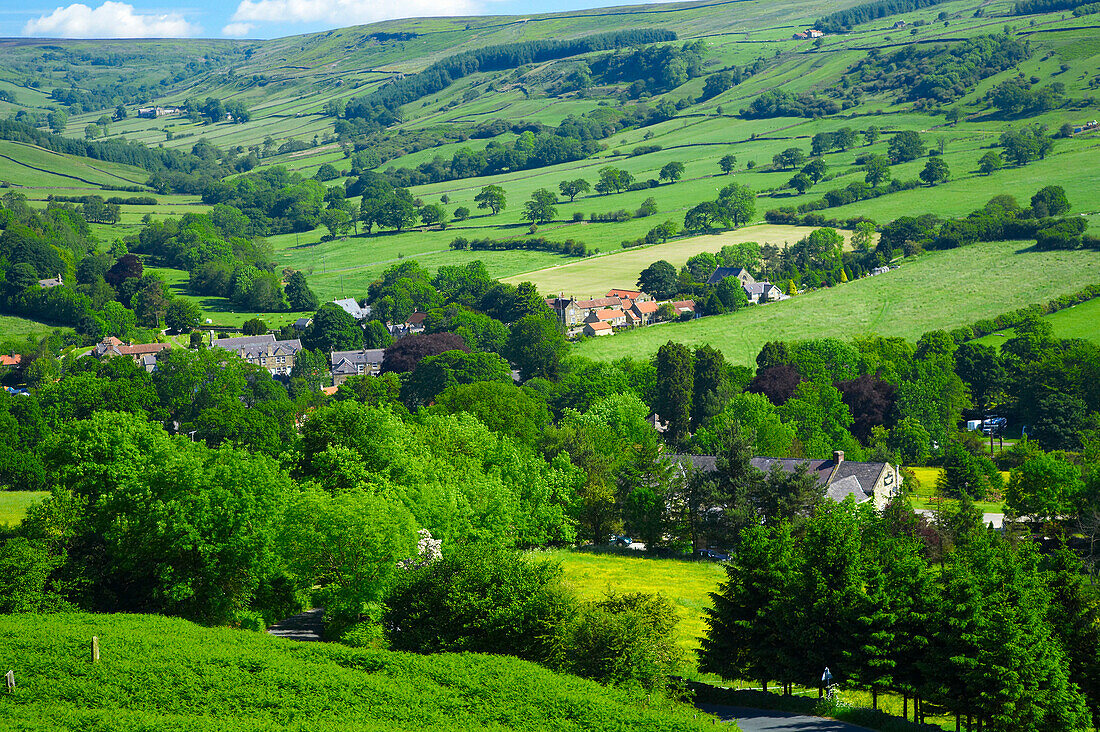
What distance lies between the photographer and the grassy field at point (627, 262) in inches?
5217

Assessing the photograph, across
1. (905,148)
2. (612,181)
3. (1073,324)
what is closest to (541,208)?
(612,181)

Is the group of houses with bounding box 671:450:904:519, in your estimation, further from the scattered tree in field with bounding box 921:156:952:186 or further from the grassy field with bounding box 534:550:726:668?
the scattered tree in field with bounding box 921:156:952:186

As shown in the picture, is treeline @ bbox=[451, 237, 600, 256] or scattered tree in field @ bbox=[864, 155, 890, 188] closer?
treeline @ bbox=[451, 237, 600, 256]

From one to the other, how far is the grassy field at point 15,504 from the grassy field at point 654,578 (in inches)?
1008

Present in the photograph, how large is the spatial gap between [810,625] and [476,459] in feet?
79.1

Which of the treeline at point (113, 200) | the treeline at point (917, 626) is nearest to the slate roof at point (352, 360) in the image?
the treeline at point (917, 626)

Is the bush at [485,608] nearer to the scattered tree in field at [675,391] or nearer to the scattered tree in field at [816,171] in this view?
the scattered tree in field at [675,391]

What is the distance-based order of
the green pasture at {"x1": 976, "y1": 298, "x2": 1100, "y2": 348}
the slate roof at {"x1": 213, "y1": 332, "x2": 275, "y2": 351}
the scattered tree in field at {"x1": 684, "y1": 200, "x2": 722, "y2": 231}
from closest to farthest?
the green pasture at {"x1": 976, "y1": 298, "x2": 1100, "y2": 348}, the slate roof at {"x1": 213, "y1": 332, "x2": 275, "y2": 351}, the scattered tree in field at {"x1": 684, "y1": 200, "x2": 722, "y2": 231}

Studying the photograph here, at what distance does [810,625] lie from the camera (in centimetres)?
3341

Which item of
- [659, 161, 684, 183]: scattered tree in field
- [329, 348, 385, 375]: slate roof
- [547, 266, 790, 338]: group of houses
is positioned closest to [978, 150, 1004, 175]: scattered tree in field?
[659, 161, 684, 183]: scattered tree in field

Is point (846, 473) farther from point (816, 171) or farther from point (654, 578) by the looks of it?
point (816, 171)

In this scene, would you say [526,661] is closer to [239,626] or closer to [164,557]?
[239,626]

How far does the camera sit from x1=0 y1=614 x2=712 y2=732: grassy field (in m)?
28.3

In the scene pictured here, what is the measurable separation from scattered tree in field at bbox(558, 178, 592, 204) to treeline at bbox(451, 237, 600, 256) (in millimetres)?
32421
